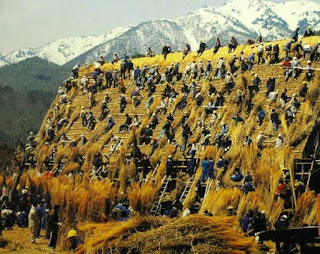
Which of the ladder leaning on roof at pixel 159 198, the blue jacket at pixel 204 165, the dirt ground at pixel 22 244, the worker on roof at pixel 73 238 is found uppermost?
the blue jacket at pixel 204 165

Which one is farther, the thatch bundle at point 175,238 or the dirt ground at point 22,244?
the dirt ground at point 22,244

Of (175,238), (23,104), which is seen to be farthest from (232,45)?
(23,104)

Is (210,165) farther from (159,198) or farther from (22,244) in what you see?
(22,244)

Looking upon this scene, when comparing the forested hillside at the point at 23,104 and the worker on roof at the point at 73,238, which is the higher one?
the forested hillside at the point at 23,104

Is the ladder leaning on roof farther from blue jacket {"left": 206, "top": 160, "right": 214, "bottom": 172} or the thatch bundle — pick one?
the thatch bundle

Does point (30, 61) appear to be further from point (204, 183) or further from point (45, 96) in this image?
point (204, 183)

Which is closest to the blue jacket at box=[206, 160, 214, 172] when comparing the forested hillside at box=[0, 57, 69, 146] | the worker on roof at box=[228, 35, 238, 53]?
the worker on roof at box=[228, 35, 238, 53]

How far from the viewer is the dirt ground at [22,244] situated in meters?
18.3

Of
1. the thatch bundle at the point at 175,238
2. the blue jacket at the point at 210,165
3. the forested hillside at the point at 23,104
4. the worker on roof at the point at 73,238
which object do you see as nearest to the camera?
the thatch bundle at the point at 175,238

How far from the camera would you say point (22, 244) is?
1928 centimetres

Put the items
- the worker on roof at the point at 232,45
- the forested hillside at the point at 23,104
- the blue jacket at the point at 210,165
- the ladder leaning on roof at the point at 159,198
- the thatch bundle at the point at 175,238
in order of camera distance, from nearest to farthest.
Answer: the thatch bundle at the point at 175,238, the ladder leaning on roof at the point at 159,198, the blue jacket at the point at 210,165, the worker on roof at the point at 232,45, the forested hillside at the point at 23,104

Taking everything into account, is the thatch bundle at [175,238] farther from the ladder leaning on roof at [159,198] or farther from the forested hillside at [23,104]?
the forested hillside at [23,104]

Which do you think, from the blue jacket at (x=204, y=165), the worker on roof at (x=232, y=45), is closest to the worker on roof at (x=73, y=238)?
A: the blue jacket at (x=204, y=165)

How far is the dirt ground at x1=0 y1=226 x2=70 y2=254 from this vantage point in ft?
59.9
